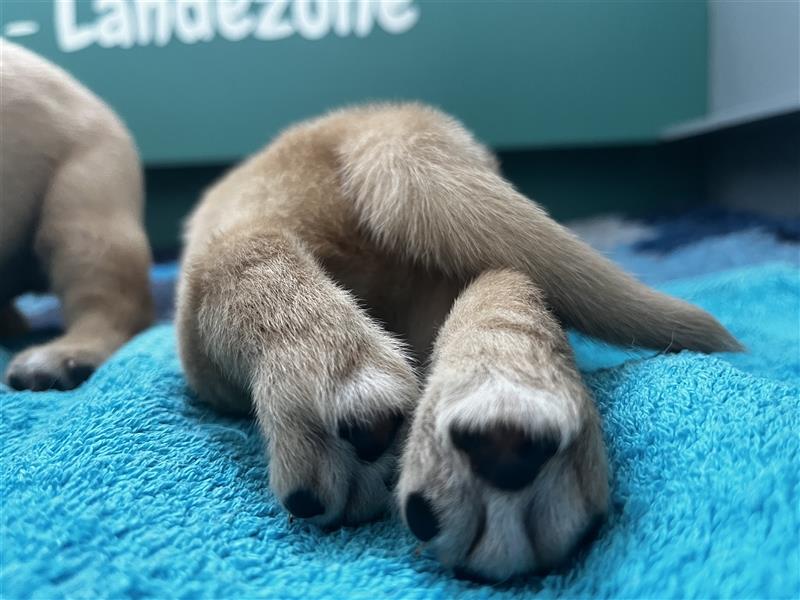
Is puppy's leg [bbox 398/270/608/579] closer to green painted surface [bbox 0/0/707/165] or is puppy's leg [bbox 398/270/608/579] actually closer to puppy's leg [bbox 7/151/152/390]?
puppy's leg [bbox 7/151/152/390]

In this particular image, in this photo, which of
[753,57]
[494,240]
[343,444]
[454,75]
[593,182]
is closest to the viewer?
[343,444]

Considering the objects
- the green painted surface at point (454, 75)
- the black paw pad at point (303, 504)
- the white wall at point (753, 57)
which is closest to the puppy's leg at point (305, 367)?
the black paw pad at point (303, 504)

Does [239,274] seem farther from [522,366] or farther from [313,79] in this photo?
[313,79]

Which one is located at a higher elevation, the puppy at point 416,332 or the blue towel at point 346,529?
the puppy at point 416,332

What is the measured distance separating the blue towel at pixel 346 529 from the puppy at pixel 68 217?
0.45 metres

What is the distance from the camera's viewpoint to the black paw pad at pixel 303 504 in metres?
0.63

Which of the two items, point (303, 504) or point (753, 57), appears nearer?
point (303, 504)

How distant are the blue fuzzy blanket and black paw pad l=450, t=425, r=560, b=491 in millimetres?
97

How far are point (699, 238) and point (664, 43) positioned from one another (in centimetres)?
76

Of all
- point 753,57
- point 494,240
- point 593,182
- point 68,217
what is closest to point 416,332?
point 494,240

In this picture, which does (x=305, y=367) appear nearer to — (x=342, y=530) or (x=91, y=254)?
(x=342, y=530)

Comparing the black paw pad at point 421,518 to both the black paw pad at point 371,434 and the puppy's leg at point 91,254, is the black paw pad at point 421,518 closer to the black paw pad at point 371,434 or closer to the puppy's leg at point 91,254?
the black paw pad at point 371,434

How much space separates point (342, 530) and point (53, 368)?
68 cm

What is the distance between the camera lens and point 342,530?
2.13ft
